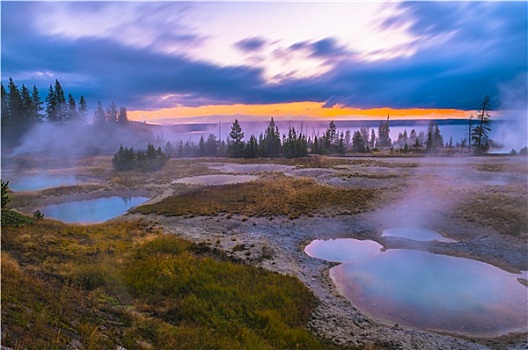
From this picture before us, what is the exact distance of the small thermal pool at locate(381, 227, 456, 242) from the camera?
75.6ft

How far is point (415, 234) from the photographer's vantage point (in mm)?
24062

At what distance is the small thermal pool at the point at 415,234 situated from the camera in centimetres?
2305

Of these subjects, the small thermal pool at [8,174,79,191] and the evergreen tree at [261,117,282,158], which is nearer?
the small thermal pool at [8,174,79,191]

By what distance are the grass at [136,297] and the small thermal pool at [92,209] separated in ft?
34.8

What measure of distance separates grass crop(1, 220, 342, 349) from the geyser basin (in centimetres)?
346


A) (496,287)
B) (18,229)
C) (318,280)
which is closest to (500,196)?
(496,287)

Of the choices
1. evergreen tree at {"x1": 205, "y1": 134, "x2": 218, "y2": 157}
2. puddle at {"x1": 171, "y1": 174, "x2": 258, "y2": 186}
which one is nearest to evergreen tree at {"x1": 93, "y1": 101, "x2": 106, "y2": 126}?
evergreen tree at {"x1": 205, "y1": 134, "x2": 218, "y2": 157}

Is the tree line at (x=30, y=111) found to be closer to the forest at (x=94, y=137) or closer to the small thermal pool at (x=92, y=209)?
the forest at (x=94, y=137)

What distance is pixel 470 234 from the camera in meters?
23.3

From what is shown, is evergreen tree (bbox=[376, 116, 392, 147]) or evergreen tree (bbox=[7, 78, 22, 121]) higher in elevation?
evergreen tree (bbox=[7, 78, 22, 121])

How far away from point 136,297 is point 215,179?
43.6 m

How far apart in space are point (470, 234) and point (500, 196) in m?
12.4

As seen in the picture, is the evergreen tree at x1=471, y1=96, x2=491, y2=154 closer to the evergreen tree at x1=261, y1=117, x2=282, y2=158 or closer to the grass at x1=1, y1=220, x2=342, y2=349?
the evergreen tree at x1=261, y1=117, x2=282, y2=158

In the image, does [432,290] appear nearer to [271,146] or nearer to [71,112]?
[271,146]
